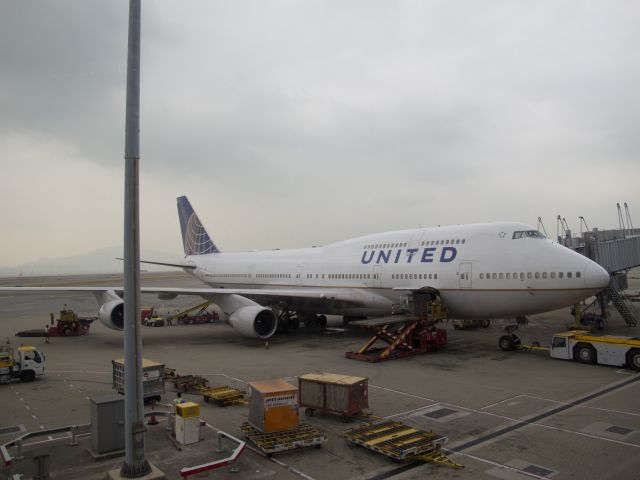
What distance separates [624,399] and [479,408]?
4.03 metres

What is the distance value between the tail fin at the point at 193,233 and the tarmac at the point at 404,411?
18068 mm

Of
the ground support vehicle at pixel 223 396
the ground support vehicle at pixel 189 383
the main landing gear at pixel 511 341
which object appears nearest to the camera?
the ground support vehicle at pixel 223 396

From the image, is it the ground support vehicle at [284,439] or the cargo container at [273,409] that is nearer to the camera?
the ground support vehicle at [284,439]

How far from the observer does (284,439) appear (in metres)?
9.43

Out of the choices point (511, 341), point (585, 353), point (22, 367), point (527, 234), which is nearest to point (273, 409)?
point (22, 367)

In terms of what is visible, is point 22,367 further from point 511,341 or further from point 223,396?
point 511,341

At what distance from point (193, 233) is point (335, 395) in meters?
31.7

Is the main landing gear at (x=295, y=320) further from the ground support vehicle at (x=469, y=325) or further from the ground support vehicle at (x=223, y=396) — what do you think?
the ground support vehicle at (x=223, y=396)

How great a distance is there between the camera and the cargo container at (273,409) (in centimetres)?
984

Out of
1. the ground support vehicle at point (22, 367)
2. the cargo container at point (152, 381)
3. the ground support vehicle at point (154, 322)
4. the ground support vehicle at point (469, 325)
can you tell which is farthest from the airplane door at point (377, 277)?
the ground support vehicle at point (154, 322)

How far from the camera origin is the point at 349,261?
25.0 metres

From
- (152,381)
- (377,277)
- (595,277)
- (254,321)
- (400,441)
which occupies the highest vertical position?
(377,277)

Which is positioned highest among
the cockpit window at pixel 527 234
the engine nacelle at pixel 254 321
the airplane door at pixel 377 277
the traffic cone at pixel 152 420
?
the cockpit window at pixel 527 234

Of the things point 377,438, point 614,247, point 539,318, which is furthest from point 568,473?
point 539,318
